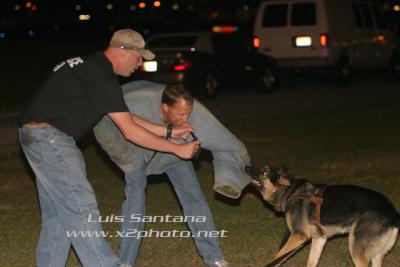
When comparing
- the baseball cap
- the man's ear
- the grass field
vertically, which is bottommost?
the grass field

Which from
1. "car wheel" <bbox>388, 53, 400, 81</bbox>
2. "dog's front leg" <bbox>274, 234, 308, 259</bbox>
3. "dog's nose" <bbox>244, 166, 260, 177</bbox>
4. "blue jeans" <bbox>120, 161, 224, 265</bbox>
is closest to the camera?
"dog's front leg" <bbox>274, 234, 308, 259</bbox>

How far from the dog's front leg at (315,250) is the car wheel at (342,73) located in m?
→ 14.7

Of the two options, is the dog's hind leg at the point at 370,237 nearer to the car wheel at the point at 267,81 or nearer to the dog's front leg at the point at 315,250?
the dog's front leg at the point at 315,250

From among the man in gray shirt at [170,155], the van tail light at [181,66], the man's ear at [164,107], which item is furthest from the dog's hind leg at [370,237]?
the van tail light at [181,66]

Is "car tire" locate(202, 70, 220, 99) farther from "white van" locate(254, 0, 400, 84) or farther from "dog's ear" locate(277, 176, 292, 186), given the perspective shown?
"dog's ear" locate(277, 176, 292, 186)

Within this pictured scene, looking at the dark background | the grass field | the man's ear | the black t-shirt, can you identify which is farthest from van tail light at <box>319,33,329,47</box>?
the black t-shirt

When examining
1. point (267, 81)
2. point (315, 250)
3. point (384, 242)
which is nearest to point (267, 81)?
point (267, 81)

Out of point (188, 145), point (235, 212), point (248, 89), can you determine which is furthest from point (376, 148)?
point (248, 89)

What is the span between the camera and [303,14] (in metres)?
20.3

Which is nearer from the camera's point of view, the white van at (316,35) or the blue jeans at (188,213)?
the blue jeans at (188,213)

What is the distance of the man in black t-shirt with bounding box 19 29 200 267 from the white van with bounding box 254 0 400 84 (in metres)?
15.2

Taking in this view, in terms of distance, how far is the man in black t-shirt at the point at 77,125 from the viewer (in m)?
4.99

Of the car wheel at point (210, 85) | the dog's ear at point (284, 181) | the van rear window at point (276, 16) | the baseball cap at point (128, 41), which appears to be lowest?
the car wheel at point (210, 85)

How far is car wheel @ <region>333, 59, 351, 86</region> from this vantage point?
2067 cm
